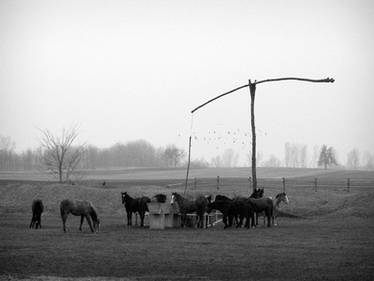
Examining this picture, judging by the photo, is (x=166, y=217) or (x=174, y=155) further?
(x=174, y=155)

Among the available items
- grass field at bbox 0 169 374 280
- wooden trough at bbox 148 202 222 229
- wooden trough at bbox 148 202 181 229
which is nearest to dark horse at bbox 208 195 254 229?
wooden trough at bbox 148 202 222 229

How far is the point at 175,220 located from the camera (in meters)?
32.2

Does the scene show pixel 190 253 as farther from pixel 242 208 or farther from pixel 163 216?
pixel 242 208

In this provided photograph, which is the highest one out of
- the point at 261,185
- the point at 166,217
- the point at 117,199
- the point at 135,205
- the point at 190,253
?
the point at 261,185

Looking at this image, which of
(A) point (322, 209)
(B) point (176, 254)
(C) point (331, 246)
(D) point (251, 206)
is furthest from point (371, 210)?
(B) point (176, 254)

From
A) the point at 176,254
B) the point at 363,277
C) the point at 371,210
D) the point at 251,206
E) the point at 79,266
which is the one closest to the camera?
the point at 363,277

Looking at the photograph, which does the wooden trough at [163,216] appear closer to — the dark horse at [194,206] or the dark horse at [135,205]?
the dark horse at [194,206]

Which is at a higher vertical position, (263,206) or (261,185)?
(261,185)

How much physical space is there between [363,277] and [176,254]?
244 inches

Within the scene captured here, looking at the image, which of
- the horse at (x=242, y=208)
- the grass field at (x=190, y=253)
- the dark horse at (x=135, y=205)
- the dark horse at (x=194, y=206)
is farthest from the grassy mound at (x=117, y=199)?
the dark horse at (x=135, y=205)

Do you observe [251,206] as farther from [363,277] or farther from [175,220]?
[363,277]

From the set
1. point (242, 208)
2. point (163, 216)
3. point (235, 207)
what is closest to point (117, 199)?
point (163, 216)

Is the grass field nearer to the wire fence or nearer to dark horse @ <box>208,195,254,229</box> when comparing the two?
dark horse @ <box>208,195,254,229</box>

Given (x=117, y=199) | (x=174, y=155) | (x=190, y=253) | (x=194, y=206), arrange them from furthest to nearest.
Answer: (x=174, y=155)
(x=117, y=199)
(x=194, y=206)
(x=190, y=253)
